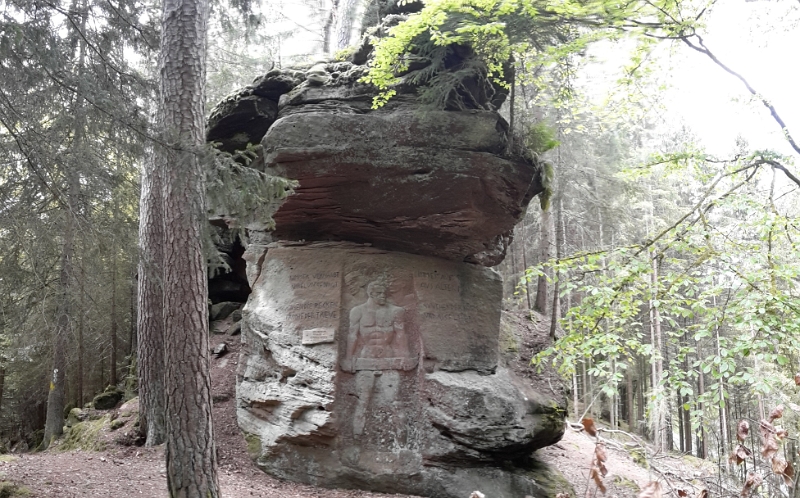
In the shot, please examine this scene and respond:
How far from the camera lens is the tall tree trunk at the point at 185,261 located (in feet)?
17.3

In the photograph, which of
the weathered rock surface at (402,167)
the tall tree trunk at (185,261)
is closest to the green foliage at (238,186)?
the tall tree trunk at (185,261)

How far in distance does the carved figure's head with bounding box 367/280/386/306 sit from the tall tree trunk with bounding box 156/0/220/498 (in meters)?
3.09

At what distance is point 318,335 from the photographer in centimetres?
799

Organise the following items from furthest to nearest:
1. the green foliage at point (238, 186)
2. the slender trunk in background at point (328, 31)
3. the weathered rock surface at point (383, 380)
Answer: the slender trunk in background at point (328, 31) < the weathered rock surface at point (383, 380) < the green foliage at point (238, 186)

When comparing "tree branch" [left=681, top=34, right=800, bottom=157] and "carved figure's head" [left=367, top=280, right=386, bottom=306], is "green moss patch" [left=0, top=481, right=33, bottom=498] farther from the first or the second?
"tree branch" [left=681, top=34, right=800, bottom=157]

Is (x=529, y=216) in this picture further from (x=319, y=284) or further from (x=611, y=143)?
(x=319, y=284)

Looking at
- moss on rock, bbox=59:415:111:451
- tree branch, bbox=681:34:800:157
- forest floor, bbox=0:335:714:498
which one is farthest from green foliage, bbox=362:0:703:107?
moss on rock, bbox=59:415:111:451

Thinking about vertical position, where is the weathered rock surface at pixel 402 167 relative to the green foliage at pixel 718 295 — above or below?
above

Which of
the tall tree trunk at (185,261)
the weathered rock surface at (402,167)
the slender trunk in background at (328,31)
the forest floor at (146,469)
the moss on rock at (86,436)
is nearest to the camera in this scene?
the tall tree trunk at (185,261)

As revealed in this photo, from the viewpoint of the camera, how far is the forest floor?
6051 millimetres

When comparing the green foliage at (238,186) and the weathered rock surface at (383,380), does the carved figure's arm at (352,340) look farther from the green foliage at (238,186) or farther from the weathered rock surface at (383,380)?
the green foliage at (238,186)

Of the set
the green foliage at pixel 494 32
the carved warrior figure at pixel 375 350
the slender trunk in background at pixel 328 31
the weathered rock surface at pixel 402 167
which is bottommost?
the carved warrior figure at pixel 375 350

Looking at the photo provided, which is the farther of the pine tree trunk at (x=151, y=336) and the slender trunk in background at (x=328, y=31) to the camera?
the slender trunk in background at (x=328, y=31)

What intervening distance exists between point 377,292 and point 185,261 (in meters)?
3.39
